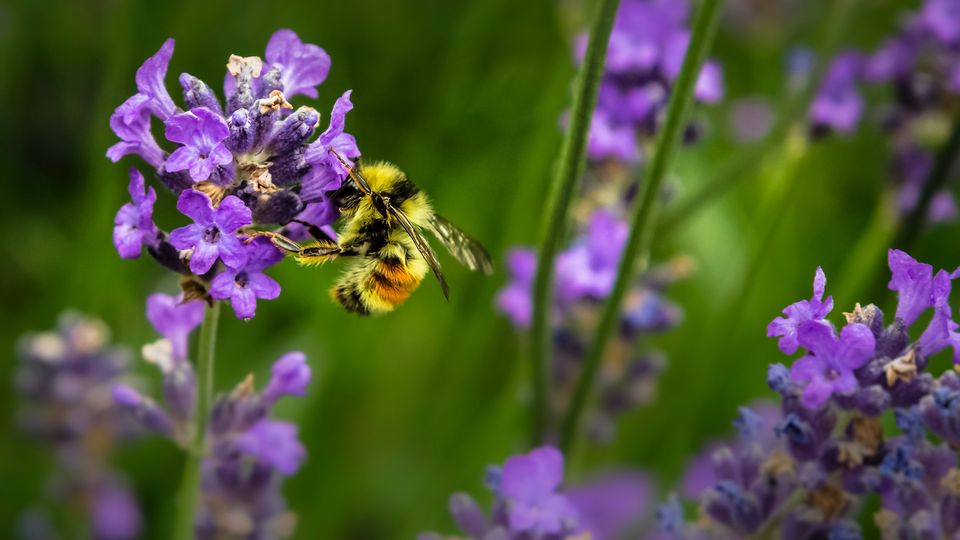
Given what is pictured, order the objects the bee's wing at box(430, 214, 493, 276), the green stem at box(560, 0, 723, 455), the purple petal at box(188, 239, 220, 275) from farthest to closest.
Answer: the bee's wing at box(430, 214, 493, 276), the green stem at box(560, 0, 723, 455), the purple petal at box(188, 239, 220, 275)

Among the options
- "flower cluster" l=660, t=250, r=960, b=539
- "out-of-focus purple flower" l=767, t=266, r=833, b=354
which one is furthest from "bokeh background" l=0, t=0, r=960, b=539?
"out-of-focus purple flower" l=767, t=266, r=833, b=354

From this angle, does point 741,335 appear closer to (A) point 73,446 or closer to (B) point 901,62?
(B) point 901,62

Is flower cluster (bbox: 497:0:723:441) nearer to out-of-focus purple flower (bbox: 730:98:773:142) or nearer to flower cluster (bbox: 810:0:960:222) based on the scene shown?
flower cluster (bbox: 810:0:960:222)

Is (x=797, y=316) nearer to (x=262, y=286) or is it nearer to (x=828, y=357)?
(x=828, y=357)

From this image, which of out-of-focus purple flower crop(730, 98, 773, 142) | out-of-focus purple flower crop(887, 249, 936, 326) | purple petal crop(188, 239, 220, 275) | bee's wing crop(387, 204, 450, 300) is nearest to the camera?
purple petal crop(188, 239, 220, 275)

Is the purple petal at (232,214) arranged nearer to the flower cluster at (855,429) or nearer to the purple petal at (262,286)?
the purple petal at (262,286)

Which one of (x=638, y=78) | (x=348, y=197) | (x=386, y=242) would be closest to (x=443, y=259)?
(x=638, y=78)
